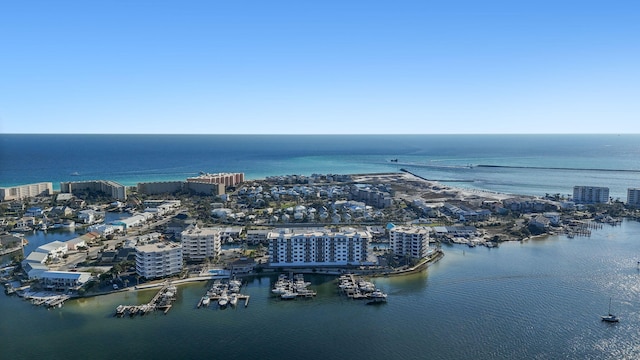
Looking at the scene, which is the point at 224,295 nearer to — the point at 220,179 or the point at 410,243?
the point at 410,243

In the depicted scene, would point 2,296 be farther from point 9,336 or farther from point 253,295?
point 253,295

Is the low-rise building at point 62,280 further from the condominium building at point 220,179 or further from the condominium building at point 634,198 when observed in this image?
the condominium building at point 634,198

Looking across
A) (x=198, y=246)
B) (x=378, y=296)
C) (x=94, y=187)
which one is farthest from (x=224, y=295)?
(x=94, y=187)

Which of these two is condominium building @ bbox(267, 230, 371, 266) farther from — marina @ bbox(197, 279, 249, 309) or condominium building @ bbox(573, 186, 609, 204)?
condominium building @ bbox(573, 186, 609, 204)

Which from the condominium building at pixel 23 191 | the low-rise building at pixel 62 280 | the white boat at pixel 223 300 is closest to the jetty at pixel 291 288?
the white boat at pixel 223 300

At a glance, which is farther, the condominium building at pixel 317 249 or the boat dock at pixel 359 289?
the condominium building at pixel 317 249

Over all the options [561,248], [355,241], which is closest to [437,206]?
[561,248]

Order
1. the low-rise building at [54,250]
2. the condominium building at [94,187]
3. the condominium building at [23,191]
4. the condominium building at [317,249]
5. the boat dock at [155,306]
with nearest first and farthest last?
the boat dock at [155,306]
the condominium building at [317,249]
the low-rise building at [54,250]
the condominium building at [23,191]
the condominium building at [94,187]
